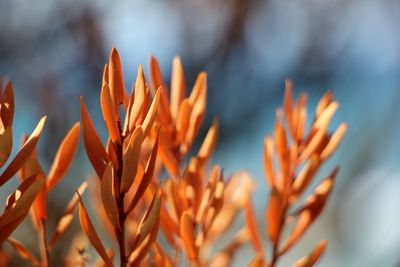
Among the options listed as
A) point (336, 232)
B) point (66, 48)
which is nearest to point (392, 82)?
point (336, 232)

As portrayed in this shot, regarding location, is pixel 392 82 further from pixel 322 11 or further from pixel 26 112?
pixel 26 112

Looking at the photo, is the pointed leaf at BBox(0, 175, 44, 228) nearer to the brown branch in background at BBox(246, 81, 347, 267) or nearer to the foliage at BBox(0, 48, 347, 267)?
the foliage at BBox(0, 48, 347, 267)

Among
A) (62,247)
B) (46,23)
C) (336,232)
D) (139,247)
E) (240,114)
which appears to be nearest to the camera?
(139,247)

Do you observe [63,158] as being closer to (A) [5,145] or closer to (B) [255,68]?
(A) [5,145]

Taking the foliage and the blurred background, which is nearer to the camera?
the foliage

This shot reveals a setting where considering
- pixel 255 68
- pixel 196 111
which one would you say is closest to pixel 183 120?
pixel 196 111

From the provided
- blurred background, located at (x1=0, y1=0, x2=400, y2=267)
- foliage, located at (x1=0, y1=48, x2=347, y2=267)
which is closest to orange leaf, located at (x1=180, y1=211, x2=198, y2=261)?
foliage, located at (x1=0, y1=48, x2=347, y2=267)

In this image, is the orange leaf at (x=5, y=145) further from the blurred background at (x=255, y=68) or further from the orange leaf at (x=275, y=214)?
the blurred background at (x=255, y=68)

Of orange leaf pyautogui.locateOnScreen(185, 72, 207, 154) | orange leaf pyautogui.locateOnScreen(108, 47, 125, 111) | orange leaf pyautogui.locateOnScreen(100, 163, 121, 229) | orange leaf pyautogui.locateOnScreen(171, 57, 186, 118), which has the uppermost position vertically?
orange leaf pyautogui.locateOnScreen(171, 57, 186, 118)
